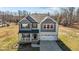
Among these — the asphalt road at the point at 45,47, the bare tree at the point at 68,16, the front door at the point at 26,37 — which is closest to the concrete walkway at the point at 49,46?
the asphalt road at the point at 45,47

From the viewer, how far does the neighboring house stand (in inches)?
91.2

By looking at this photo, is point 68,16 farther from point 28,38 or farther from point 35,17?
point 28,38

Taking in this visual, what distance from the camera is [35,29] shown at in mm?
2338

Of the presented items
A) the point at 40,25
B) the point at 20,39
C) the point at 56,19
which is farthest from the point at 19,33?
the point at 56,19

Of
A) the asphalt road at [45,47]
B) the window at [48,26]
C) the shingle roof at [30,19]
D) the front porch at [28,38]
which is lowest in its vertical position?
the asphalt road at [45,47]

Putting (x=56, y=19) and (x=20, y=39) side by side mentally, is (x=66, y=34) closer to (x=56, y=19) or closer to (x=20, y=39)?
(x=56, y=19)

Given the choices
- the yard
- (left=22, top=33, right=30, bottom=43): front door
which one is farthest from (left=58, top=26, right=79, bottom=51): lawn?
(left=22, top=33, right=30, bottom=43): front door

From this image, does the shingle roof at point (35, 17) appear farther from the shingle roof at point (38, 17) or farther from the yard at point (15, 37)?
the yard at point (15, 37)

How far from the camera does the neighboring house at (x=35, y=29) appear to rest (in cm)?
232

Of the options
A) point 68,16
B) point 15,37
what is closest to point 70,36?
point 68,16

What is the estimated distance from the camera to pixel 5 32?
229 cm

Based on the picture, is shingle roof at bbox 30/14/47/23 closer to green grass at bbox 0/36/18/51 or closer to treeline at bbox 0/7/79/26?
Result: treeline at bbox 0/7/79/26

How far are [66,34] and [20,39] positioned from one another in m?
0.49

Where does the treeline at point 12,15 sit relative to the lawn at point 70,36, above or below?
above
